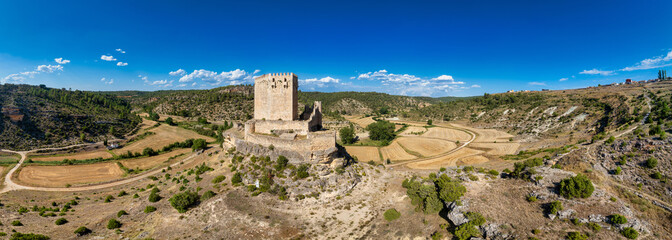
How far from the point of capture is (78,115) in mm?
74688

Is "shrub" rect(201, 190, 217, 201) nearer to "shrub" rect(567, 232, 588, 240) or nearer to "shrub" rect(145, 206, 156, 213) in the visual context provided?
"shrub" rect(145, 206, 156, 213)

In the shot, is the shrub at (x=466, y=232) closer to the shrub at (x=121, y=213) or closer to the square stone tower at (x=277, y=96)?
the square stone tower at (x=277, y=96)

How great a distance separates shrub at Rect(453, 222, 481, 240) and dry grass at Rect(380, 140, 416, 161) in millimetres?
32992

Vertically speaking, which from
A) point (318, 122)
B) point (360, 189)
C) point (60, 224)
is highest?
point (318, 122)

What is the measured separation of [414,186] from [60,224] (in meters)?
38.1

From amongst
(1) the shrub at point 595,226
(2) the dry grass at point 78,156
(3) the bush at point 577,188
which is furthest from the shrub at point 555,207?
(2) the dry grass at point 78,156

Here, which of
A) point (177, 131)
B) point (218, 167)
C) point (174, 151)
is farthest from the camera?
point (177, 131)

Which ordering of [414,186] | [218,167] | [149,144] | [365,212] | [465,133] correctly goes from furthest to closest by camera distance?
[465,133]
[149,144]
[218,167]
[414,186]
[365,212]

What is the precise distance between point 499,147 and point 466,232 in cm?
4430

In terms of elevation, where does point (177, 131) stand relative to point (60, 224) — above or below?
above

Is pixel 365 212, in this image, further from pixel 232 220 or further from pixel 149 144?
pixel 149 144

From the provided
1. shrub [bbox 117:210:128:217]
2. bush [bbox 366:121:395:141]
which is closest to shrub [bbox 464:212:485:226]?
shrub [bbox 117:210:128:217]

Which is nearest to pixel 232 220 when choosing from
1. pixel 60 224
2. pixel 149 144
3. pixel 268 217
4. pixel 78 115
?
pixel 268 217

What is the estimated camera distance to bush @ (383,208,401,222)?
25.0m
